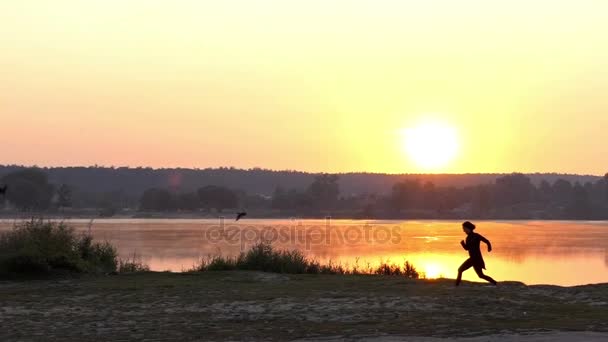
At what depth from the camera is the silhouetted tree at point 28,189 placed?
112 metres

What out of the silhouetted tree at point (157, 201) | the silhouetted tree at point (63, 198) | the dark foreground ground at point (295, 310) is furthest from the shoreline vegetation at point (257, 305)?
the silhouetted tree at point (157, 201)

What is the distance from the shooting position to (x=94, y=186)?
7092 inches

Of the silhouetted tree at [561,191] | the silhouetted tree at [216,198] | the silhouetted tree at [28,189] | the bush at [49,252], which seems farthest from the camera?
Answer: the silhouetted tree at [561,191]

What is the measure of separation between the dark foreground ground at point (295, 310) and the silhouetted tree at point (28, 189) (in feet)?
311

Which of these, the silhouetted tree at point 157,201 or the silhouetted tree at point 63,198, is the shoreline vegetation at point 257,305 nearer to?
the silhouetted tree at point 63,198

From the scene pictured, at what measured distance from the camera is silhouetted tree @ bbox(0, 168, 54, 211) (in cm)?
11244

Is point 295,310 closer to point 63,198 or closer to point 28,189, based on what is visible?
point 28,189

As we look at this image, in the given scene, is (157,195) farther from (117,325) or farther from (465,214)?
(117,325)

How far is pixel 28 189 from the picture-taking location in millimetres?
114562

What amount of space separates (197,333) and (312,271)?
12.1m

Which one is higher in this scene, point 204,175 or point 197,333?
point 204,175

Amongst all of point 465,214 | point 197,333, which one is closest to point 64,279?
point 197,333

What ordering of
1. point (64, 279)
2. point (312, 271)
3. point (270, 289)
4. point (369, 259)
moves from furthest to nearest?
point (369, 259) < point (312, 271) < point (64, 279) < point (270, 289)

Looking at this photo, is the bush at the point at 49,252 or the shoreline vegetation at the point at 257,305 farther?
the bush at the point at 49,252
